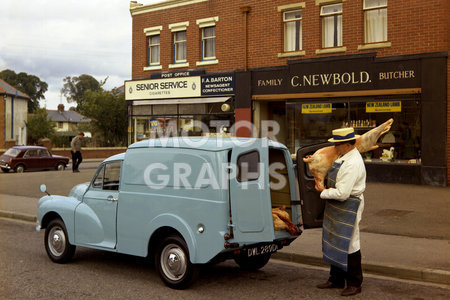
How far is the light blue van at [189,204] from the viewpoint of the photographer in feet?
18.7

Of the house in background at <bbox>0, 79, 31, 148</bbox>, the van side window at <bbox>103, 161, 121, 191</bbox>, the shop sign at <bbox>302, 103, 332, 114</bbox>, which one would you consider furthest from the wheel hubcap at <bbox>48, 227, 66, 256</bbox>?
the house in background at <bbox>0, 79, 31, 148</bbox>

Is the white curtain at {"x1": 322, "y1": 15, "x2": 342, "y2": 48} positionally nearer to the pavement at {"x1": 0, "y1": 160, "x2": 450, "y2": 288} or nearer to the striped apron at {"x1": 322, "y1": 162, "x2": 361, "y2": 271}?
the pavement at {"x1": 0, "y1": 160, "x2": 450, "y2": 288}

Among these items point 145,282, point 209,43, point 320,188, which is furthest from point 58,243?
point 209,43

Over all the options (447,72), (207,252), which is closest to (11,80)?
(447,72)

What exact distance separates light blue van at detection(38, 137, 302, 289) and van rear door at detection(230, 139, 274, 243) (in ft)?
0.04

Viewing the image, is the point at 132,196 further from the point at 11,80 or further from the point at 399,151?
the point at 11,80

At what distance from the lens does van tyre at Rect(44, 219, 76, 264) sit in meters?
7.35

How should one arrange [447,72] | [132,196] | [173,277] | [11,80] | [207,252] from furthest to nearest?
1. [11,80]
2. [447,72]
3. [132,196]
4. [173,277]
5. [207,252]

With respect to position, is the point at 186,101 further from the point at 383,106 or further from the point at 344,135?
the point at 344,135

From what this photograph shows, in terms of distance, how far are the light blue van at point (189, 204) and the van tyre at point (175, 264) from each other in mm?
12

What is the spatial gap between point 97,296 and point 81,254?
8.41 ft

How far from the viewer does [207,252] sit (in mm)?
5602

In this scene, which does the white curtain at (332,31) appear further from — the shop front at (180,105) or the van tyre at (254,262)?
the van tyre at (254,262)

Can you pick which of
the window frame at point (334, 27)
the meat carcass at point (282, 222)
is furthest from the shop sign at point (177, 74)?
the meat carcass at point (282, 222)
